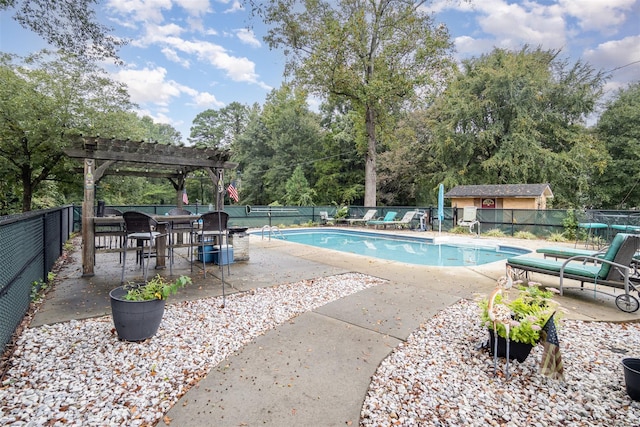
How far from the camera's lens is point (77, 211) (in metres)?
11.1

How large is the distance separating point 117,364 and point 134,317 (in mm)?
359

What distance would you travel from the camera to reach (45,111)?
9.15 m

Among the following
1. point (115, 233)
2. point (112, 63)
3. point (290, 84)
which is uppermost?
point (290, 84)

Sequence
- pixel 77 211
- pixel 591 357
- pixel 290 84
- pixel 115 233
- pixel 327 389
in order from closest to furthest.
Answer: pixel 327 389 → pixel 591 357 → pixel 115 233 → pixel 77 211 → pixel 290 84

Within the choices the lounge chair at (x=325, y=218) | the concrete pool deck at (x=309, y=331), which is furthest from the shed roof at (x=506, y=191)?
the concrete pool deck at (x=309, y=331)

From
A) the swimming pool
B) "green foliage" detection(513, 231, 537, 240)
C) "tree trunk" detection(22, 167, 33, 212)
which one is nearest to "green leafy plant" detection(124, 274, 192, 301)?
the swimming pool

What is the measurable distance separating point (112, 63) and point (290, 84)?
12.9m

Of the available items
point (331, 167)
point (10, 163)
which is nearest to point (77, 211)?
point (10, 163)

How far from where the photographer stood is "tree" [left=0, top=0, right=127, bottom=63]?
373 cm

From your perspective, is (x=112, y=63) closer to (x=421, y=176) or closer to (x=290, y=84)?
(x=290, y=84)

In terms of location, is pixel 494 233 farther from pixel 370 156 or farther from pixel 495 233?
pixel 370 156

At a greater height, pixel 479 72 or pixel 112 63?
pixel 479 72

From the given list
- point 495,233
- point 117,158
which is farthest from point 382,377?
point 495,233

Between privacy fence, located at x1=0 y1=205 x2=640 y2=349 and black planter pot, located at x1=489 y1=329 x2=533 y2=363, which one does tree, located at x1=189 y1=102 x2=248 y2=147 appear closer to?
privacy fence, located at x1=0 y1=205 x2=640 y2=349
